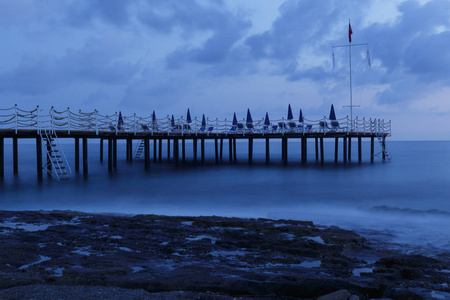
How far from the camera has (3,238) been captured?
7762mm

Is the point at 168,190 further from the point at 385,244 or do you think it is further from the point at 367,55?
the point at 367,55

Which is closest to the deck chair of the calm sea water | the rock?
the calm sea water

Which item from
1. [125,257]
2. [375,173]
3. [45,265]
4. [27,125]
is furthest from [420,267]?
[375,173]

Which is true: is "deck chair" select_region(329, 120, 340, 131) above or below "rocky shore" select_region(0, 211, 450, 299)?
above

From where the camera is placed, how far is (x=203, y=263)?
621 centimetres

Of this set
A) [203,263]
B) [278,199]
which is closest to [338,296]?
[203,263]

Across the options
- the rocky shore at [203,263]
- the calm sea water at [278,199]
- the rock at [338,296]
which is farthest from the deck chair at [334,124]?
the rock at [338,296]

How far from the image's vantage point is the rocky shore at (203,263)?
16.1 feet

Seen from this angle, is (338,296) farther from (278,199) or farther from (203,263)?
(278,199)

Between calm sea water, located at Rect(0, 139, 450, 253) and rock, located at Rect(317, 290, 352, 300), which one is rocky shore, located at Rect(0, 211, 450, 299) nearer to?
rock, located at Rect(317, 290, 352, 300)

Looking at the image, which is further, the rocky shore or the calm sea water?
the calm sea water

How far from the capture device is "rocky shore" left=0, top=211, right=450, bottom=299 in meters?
4.92

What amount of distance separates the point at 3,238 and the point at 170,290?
449 cm

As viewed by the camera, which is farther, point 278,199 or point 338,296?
point 278,199
